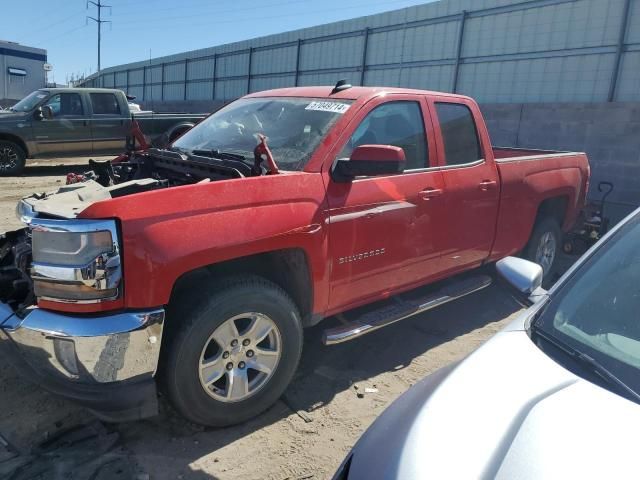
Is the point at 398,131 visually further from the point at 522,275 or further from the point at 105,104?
the point at 105,104

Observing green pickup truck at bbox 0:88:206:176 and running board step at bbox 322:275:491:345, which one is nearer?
running board step at bbox 322:275:491:345

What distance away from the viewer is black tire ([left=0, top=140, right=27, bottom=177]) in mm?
11242

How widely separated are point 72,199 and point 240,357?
1.30m

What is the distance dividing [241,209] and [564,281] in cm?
162

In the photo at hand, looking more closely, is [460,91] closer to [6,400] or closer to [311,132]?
[311,132]

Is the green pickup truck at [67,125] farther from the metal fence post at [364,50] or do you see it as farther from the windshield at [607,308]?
the windshield at [607,308]

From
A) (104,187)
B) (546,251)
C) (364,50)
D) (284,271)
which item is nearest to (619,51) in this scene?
(546,251)

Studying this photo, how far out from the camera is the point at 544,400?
1.56 m

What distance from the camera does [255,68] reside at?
20609 millimetres

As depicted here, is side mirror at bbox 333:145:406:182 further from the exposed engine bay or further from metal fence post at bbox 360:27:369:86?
metal fence post at bbox 360:27:369:86

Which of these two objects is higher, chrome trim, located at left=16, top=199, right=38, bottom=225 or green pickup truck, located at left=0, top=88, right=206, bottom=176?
green pickup truck, located at left=0, top=88, right=206, bottom=176

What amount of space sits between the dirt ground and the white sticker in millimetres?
1813

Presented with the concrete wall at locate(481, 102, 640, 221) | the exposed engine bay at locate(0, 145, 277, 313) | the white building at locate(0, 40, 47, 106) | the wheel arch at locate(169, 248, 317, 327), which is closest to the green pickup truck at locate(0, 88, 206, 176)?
the concrete wall at locate(481, 102, 640, 221)

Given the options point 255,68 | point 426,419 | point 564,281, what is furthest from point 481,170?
point 255,68
